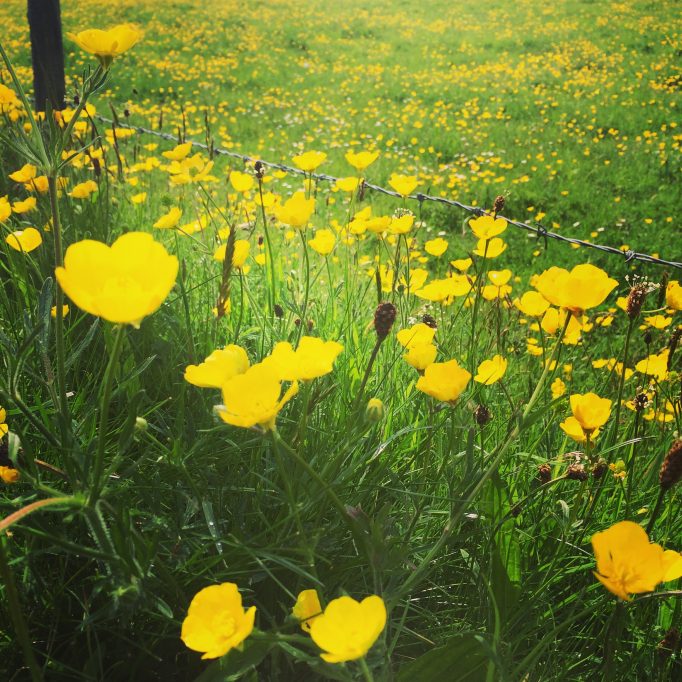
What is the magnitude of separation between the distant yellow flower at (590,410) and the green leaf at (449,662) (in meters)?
0.36

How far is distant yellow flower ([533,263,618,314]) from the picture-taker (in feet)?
2.53

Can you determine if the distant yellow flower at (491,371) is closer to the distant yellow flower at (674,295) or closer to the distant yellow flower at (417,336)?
the distant yellow flower at (417,336)

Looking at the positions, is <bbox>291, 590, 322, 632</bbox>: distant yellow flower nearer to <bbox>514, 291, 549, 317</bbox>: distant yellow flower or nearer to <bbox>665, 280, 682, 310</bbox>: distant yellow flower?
<bbox>514, 291, 549, 317</bbox>: distant yellow flower

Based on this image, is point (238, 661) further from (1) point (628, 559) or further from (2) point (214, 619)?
(1) point (628, 559)

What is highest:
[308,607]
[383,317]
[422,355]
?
[383,317]

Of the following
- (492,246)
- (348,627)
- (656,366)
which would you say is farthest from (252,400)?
(656,366)

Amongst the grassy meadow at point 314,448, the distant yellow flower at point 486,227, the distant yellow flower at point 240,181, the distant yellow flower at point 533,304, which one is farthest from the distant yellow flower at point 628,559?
the distant yellow flower at point 240,181

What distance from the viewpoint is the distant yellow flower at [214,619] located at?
560 mm

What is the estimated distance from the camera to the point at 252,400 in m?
0.59

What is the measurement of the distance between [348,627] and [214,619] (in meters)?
0.14

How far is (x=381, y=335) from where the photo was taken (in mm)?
734

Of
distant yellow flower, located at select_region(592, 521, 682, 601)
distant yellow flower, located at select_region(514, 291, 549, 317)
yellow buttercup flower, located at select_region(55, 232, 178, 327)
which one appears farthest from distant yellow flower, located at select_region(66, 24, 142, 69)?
distant yellow flower, located at select_region(592, 521, 682, 601)

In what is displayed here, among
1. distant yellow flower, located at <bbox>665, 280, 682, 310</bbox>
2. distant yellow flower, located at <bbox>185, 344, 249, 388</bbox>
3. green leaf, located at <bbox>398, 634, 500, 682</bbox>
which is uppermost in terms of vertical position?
distant yellow flower, located at <bbox>185, 344, 249, 388</bbox>

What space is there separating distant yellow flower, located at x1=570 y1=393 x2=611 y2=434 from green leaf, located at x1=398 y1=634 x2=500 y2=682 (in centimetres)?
36
